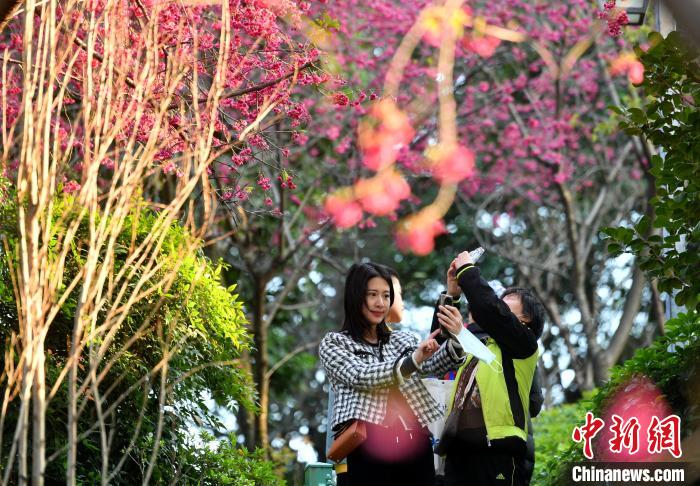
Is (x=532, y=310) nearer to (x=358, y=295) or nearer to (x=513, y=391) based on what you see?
(x=513, y=391)

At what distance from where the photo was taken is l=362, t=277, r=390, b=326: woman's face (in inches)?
187

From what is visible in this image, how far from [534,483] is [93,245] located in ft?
15.8

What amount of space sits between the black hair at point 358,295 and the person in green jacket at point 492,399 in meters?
0.34

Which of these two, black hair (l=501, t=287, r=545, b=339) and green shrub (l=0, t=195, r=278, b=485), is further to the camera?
black hair (l=501, t=287, r=545, b=339)

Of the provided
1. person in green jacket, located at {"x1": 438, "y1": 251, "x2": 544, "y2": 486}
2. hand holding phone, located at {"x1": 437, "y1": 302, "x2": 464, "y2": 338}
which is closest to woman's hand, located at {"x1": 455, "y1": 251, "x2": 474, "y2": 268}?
person in green jacket, located at {"x1": 438, "y1": 251, "x2": 544, "y2": 486}

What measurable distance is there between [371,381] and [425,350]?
0.27 meters

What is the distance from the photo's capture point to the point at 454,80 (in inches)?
601

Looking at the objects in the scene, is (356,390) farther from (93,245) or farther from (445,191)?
(445,191)

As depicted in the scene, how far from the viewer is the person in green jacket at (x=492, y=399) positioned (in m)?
4.72

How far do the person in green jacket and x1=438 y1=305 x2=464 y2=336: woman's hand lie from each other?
20 cm

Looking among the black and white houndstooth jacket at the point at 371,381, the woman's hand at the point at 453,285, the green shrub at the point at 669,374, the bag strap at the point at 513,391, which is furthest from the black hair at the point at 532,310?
the green shrub at the point at 669,374

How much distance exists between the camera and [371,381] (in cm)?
445

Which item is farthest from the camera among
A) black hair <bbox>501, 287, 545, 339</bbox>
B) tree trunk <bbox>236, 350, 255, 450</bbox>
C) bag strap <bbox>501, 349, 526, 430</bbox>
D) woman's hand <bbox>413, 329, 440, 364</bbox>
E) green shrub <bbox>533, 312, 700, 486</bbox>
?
tree trunk <bbox>236, 350, 255, 450</bbox>

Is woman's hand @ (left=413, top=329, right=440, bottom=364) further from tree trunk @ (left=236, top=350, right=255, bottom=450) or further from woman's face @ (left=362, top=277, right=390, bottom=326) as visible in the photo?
tree trunk @ (left=236, top=350, right=255, bottom=450)
